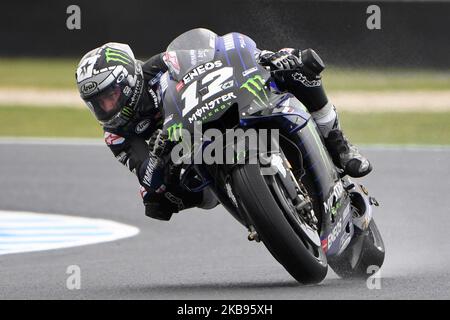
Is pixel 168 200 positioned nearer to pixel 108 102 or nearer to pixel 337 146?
pixel 108 102

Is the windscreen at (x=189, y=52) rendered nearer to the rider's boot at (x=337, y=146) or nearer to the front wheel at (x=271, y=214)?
the front wheel at (x=271, y=214)

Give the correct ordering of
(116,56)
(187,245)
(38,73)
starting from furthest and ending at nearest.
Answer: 1. (38,73)
2. (187,245)
3. (116,56)

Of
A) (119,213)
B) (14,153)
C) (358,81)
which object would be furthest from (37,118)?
(119,213)

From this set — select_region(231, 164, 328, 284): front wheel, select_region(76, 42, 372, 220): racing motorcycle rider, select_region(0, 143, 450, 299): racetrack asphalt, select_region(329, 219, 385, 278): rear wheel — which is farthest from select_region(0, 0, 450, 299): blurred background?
select_region(76, 42, 372, 220): racing motorcycle rider

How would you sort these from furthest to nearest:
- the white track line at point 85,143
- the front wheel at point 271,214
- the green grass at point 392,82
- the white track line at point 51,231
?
the green grass at point 392,82
the white track line at point 85,143
the white track line at point 51,231
the front wheel at point 271,214

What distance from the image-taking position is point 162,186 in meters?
5.93

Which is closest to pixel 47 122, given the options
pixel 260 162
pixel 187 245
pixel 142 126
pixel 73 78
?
pixel 73 78

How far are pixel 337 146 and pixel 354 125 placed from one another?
33.0 feet

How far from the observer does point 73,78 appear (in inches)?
819

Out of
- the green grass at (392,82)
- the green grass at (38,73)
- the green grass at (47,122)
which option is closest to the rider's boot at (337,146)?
the green grass at (47,122)

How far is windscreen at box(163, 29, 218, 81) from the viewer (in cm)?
565

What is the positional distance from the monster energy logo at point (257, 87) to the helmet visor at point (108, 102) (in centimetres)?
71

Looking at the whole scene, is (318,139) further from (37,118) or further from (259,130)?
(37,118)

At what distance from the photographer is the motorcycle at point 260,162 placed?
5.29 metres
